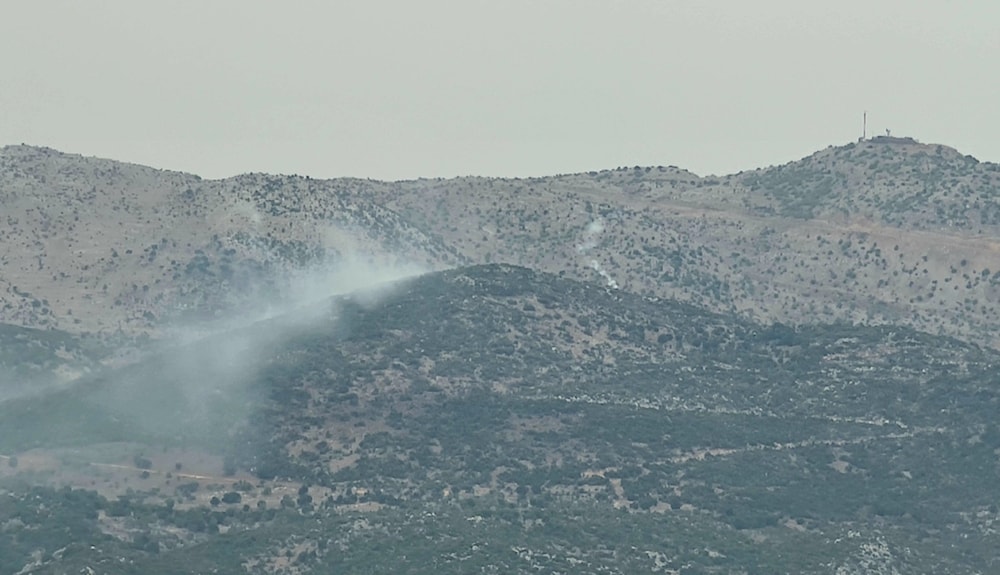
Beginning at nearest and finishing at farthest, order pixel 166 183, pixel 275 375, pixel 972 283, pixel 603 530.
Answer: pixel 603 530, pixel 275 375, pixel 972 283, pixel 166 183

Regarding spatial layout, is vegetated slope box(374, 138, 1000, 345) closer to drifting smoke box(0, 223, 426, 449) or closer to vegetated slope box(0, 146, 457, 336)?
vegetated slope box(0, 146, 457, 336)

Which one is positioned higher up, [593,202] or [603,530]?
[593,202]

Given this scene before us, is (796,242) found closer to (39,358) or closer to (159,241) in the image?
(159,241)

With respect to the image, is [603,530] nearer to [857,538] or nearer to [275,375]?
[857,538]

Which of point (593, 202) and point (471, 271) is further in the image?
point (593, 202)

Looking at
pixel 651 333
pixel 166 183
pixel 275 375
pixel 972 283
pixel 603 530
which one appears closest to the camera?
pixel 603 530

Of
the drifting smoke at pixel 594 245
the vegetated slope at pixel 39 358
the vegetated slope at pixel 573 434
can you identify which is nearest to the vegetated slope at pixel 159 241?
the vegetated slope at pixel 39 358

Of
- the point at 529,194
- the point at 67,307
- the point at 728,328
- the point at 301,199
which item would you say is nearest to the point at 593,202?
the point at 529,194
